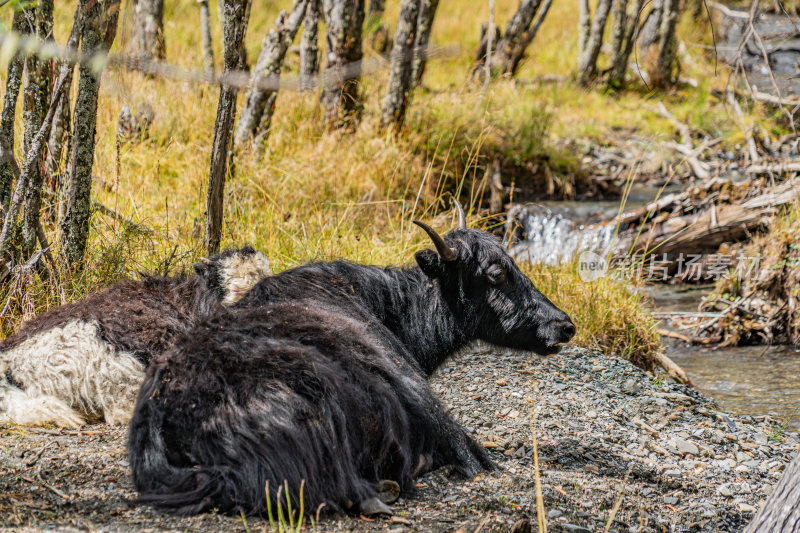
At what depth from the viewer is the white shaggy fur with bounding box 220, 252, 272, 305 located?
4.59 metres

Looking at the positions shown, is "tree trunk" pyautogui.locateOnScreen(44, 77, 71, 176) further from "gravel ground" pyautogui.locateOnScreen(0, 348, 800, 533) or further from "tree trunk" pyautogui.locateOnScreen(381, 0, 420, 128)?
"tree trunk" pyautogui.locateOnScreen(381, 0, 420, 128)

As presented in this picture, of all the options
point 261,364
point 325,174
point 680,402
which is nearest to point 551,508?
point 261,364

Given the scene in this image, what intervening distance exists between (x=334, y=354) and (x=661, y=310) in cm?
593

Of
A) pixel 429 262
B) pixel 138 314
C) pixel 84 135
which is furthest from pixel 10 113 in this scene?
pixel 429 262

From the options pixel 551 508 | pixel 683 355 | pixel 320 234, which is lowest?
pixel 683 355

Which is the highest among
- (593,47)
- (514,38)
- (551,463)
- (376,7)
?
(376,7)

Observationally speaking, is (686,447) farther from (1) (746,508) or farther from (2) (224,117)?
(2) (224,117)

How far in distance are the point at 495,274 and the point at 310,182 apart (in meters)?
3.89

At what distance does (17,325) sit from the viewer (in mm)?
4957

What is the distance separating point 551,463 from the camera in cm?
433

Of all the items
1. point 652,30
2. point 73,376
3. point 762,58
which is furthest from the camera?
point 652,30

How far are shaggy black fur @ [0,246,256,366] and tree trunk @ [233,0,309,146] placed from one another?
3752 mm

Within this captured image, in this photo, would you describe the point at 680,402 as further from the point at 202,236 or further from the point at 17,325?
the point at 17,325

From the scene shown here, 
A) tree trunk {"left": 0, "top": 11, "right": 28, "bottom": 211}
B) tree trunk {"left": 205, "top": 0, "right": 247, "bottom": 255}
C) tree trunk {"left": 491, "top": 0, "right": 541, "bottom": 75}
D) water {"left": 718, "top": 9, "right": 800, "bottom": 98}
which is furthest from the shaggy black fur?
water {"left": 718, "top": 9, "right": 800, "bottom": 98}
